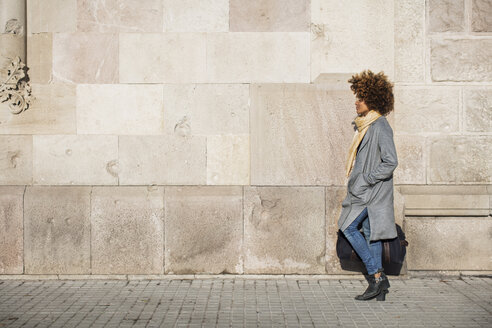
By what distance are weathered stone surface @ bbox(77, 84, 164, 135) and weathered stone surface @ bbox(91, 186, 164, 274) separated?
2.53 ft

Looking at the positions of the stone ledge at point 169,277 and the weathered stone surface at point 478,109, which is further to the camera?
the weathered stone surface at point 478,109

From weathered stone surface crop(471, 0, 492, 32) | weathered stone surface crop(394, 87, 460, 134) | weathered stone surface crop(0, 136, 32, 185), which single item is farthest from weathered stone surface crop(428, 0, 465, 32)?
weathered stone surface crop(0, 136, 32, 185)

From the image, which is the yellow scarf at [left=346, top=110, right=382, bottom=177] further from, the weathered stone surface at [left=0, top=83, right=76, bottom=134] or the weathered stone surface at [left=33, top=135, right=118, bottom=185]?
the weathered stone surface at [left=0, top=83, right=76, bottom=134]

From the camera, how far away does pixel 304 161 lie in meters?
6.29

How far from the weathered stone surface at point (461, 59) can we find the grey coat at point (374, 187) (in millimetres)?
1487

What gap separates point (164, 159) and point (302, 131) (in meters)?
1.63

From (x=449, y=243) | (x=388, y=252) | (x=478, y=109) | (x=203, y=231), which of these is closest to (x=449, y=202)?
(x=449, y=243)

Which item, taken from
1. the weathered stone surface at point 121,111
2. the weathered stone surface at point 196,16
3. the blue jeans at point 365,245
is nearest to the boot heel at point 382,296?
the blue jeans at point 365,245

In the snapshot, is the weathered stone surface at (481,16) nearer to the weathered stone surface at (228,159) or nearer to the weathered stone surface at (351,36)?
the weathered stone surface at (351,36)

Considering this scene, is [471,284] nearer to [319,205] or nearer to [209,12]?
[319,205]

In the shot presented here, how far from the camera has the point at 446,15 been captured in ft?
20.7

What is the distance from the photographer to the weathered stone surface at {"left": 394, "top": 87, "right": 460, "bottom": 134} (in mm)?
6344

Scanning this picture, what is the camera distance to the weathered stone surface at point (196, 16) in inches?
249

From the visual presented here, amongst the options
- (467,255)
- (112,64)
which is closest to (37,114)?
(112,64)
